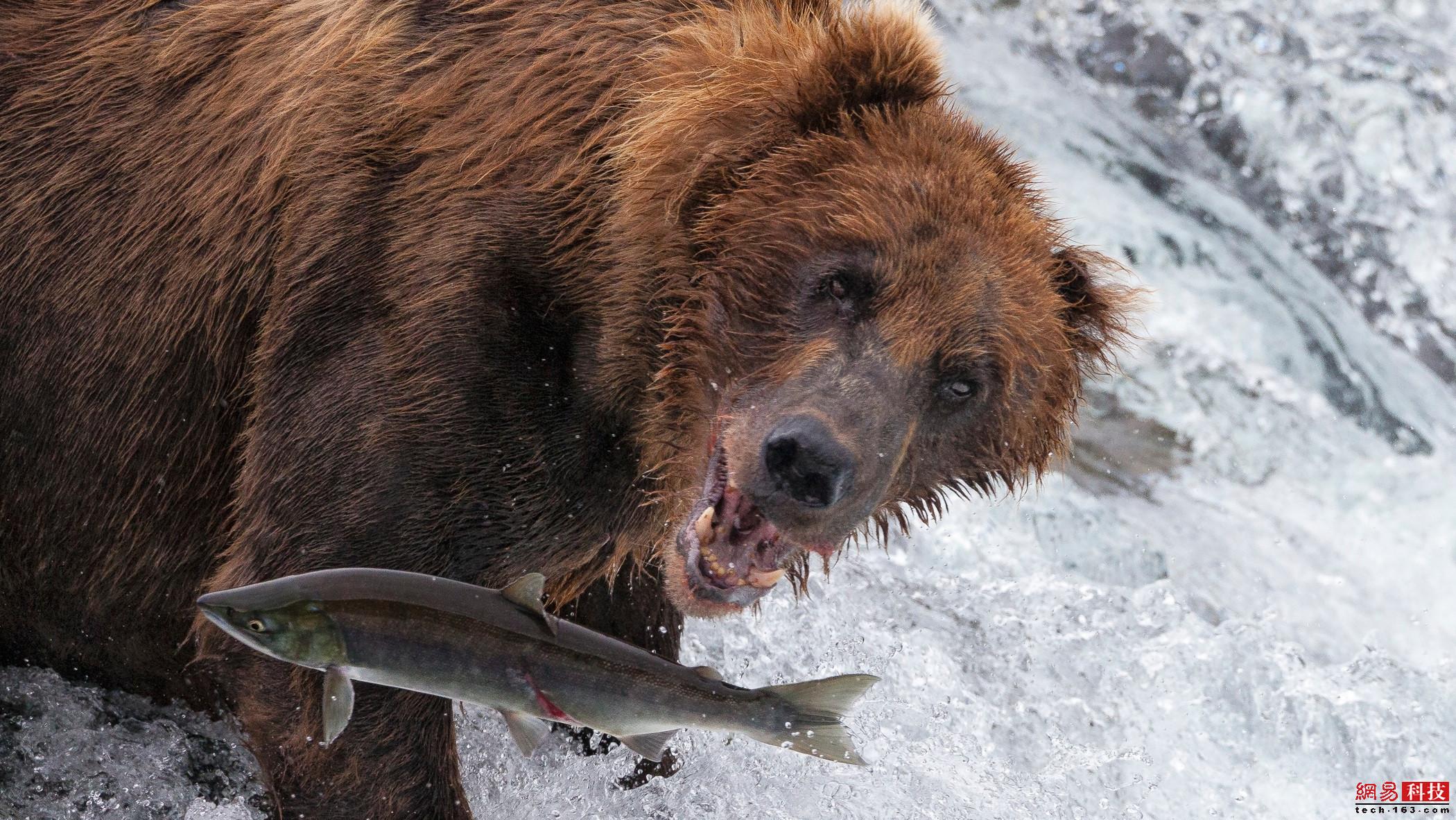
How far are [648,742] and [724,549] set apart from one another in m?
0.45

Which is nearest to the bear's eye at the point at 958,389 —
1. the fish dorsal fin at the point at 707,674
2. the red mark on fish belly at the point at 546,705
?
the fish dorsal fin at the point at 707,674

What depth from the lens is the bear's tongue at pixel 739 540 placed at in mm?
3264

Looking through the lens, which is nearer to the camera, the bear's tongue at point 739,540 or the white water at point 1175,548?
the bear's tongue at point 739,540

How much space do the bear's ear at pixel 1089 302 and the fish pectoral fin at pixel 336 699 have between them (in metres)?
1.74

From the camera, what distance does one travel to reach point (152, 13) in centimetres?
388

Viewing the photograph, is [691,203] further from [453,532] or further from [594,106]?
[453,532]

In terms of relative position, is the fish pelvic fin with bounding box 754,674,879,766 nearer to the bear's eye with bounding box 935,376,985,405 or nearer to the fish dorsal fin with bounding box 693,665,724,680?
the fish dorsal fin with bounding box 693,665,724,680

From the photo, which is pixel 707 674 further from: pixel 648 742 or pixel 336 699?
pixel 336 699

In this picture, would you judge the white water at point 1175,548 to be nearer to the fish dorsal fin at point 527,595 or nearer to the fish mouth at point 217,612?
the fish dorsal fin at point 527,595

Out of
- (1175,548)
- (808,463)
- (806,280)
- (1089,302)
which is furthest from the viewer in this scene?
(1175,548)

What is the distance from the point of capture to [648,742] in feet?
10.1

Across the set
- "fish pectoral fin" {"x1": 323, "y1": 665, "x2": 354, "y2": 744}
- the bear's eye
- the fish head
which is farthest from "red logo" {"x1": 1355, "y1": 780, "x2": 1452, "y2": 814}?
the fish head

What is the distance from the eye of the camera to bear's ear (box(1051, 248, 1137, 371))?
3.43m

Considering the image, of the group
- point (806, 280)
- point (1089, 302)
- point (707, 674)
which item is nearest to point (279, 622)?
point (707, 674)
